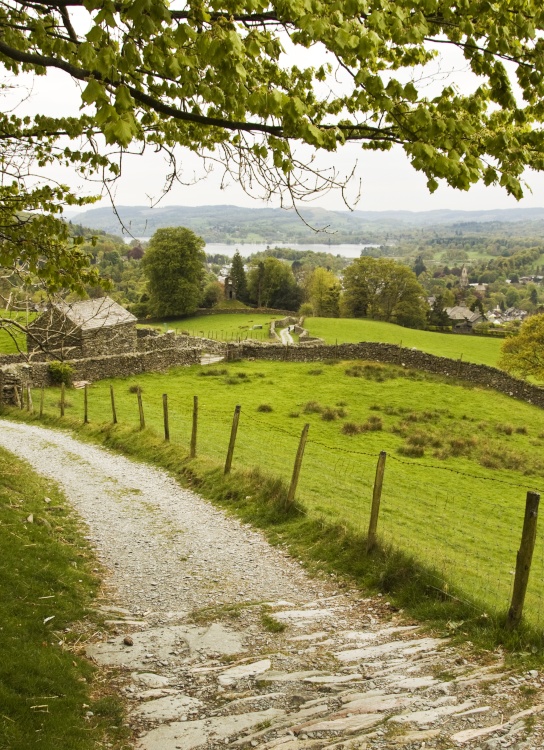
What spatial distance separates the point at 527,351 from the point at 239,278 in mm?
60032

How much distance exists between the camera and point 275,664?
6113 millimetres

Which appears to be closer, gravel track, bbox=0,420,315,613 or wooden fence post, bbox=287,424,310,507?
gravel track, bbox=0,420,315,613

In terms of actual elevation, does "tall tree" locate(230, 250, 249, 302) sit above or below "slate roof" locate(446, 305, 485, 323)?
above

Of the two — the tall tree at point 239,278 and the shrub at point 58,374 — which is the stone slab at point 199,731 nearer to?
the shrub at point 58,374

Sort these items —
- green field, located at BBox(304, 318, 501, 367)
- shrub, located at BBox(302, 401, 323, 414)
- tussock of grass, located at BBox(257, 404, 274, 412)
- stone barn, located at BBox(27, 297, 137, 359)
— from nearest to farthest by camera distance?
1. tussock of grass, located at BBox(257, 404, 274, 412)
2. shrub, located at BBox(302, 401, 323, 414)
3. stone barn, located at BBox(27, 297, 137, 359)
4. green field, located at BBox(304, 318, 501, 367)

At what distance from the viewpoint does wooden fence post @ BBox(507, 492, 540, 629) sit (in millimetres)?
6395

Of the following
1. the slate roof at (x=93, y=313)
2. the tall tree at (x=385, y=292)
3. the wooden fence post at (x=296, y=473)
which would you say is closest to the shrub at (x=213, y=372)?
the slate roof at (x=93, y=313)

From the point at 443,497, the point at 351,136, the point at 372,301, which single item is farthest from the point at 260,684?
the point at 372,301

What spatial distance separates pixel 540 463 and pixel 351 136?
2053 centimetres

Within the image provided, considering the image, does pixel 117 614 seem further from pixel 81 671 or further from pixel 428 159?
pixel 428 159

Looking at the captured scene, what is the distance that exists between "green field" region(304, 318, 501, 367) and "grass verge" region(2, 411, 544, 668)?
138ft

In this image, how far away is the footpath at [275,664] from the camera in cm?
484

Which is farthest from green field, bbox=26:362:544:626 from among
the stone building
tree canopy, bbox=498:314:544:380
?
the stone building

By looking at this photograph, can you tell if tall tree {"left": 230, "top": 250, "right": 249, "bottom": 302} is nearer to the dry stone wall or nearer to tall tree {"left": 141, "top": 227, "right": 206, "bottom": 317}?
tall tree {"left": 141, "top": 227, "right": 206, "bottom": 317}
